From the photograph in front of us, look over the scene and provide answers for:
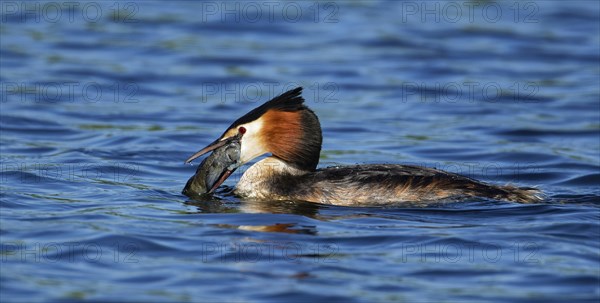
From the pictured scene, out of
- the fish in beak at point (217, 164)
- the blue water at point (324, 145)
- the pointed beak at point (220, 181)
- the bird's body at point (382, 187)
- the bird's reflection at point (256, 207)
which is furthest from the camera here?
the pointed beak at point (220, 181)

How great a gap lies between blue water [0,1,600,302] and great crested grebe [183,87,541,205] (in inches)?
5.8

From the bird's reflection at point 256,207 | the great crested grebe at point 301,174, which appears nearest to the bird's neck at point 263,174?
the great crested grebe at point 301,174

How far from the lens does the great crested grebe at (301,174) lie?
430 inches

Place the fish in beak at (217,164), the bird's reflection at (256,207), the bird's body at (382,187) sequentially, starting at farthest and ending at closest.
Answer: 1. the fish in beak at (217,164)
2. the bird's body at (382,187)
3. the bird's reflection at (256,207)

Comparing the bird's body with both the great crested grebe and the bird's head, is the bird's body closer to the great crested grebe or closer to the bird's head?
the great crested grebe


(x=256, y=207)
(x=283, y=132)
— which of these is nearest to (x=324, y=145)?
(x=283, y=132)

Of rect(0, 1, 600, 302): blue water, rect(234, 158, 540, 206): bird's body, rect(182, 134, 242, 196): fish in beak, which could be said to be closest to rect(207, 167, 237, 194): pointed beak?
rect(182, 134, 242, 196): fish in beak

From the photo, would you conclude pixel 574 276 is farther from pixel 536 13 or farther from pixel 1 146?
pixel 536 13

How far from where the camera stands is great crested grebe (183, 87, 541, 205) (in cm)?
1092

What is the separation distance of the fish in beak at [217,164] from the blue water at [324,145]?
0.87ft

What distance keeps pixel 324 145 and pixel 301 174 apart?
370cm

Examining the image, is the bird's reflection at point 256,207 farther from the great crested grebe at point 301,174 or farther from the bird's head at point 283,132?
the bird's head at point 283,132

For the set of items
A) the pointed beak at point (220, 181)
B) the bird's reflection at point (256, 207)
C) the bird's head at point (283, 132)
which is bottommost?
the bird's reflection at point (256, 207)

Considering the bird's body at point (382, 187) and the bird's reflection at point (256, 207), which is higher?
the bird's body at point (382, 187)
